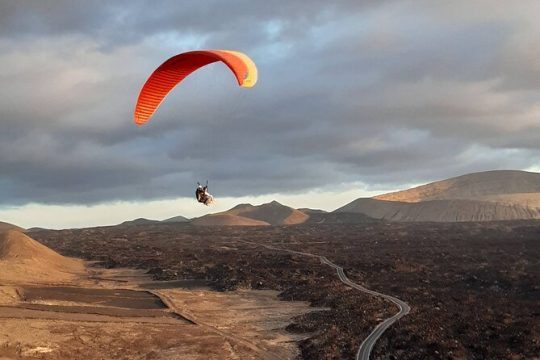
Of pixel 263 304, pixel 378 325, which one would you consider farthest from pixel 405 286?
pixel 378 325

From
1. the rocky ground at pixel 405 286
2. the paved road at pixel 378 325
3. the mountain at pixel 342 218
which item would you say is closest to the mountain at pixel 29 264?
the rocky ground at pixel 405 286

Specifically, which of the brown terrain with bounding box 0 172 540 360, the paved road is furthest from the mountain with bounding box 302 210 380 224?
the paved road

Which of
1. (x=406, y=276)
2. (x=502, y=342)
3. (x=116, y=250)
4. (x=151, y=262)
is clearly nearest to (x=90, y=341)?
(x=502, y=342)

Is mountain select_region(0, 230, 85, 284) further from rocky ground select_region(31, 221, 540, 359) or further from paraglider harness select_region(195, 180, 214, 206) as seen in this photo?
paraglider harness select_region(195, 180, 214, 206)

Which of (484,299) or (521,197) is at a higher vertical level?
(521,197)

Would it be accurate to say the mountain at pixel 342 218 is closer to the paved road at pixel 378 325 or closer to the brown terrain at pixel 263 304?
the brown terrain at pixel 263 304

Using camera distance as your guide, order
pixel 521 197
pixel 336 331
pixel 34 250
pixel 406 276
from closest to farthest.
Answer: pixel 336 331, pixel 406 276, pixel 34 250, pixel 521 197

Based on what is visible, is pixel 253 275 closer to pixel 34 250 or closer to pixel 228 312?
pixel 228 312
